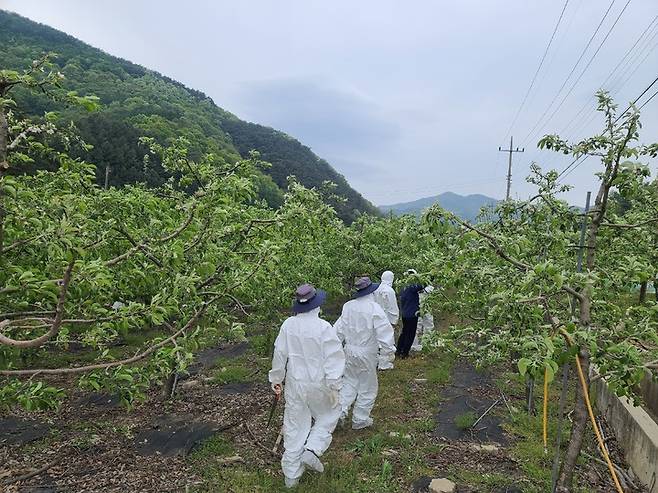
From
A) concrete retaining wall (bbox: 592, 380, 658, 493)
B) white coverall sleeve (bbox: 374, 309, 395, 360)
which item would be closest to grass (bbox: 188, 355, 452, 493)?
white coverall sleeve (bbox: 374, 309, 395, 360)

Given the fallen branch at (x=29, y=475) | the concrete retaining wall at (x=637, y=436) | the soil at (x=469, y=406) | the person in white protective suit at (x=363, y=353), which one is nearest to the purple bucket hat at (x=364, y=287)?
the person in white protective suit at (x=363, y=353)

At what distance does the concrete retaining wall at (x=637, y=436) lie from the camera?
4.94 metres

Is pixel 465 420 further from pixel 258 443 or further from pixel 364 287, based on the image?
pixel 258 443

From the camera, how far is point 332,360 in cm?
512

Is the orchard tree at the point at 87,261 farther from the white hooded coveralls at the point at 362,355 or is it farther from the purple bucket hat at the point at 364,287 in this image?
the white hooded coveralls at the point at 362,355

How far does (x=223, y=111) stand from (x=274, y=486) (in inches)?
3772

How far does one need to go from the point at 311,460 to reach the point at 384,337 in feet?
6.28

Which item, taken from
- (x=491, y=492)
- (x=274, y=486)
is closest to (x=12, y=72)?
(x=274, y=486)

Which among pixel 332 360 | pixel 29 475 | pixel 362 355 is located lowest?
pixel 29 475

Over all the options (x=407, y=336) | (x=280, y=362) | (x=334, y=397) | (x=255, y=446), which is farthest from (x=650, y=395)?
(x=255, y=446)

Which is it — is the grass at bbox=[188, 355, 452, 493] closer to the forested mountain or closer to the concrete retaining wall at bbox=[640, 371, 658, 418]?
the concrete retaining wall at bbox=[640, 371, 658, 418]

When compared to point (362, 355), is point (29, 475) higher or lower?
lower

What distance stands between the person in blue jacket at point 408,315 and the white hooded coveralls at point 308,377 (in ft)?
14.9

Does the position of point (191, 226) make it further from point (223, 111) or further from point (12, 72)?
point (223, 111)
